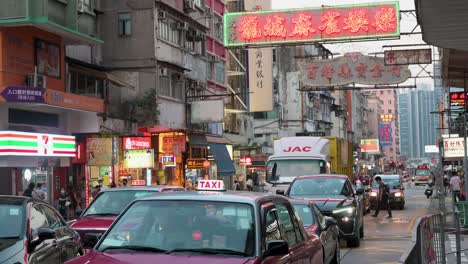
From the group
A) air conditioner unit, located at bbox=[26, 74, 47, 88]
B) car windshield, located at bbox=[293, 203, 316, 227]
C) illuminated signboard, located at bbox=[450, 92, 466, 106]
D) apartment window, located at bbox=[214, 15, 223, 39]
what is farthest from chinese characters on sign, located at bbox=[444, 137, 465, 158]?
apartment window, located at bbox=[214, 15, 223, 39]

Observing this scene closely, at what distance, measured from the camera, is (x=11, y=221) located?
30.8 ft

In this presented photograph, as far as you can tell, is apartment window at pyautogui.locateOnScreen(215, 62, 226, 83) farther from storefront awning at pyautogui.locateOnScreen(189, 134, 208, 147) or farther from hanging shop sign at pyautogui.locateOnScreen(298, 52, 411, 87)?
hanging shop sign at pyautogui.locateOnScreen(298, 52, 411, 87)

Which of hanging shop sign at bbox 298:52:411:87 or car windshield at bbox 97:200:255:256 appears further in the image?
hanging shop sign at bbox 298:52:411:87

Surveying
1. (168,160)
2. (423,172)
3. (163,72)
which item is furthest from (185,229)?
(423,172)

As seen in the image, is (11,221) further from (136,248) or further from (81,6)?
(81,6)

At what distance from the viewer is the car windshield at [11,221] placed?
9131mm

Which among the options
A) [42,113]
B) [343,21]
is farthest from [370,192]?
[42,113]

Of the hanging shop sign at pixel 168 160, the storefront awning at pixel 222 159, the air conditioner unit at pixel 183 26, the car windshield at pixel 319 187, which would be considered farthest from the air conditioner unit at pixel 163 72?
the car windshield at pixel 319 187

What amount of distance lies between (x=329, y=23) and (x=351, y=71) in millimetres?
3218

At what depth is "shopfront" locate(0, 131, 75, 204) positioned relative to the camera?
24.2 metres

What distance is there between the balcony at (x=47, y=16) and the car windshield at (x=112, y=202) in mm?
11929

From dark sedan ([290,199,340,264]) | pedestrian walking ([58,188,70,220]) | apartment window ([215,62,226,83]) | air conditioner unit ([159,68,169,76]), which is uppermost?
apartment window ([215,62,226,83])

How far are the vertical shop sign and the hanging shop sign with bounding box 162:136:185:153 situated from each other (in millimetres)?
16902

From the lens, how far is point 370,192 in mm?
35469
